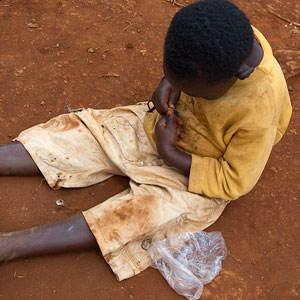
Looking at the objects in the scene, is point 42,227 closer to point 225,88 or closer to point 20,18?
point 225,88

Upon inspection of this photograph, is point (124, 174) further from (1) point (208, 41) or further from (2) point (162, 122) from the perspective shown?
(1) point (208, 41)

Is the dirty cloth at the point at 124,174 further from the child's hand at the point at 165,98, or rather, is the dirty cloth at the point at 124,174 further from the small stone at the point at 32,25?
the small stone at the point at 32,25

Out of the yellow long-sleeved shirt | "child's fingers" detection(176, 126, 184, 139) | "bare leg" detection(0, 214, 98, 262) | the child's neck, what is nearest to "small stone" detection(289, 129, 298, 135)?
the yellow long-sleeved shirt

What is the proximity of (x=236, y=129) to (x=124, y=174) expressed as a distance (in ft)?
2.10

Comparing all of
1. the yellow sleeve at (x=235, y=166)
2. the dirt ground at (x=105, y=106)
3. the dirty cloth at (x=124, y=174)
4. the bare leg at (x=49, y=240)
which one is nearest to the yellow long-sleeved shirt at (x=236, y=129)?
the yellow sleeve at (x=235, y=166)

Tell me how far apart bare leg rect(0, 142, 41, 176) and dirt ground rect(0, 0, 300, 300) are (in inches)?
3.2

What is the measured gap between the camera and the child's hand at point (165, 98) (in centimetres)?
196

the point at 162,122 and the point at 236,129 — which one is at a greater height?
the point at 236,129

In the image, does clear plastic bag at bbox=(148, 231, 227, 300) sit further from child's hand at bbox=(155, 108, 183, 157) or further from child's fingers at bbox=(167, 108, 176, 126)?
child's fingers at bbox=(167, 108, 176, 126)

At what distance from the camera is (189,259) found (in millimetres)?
2021

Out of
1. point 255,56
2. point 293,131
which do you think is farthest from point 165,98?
point 293,131

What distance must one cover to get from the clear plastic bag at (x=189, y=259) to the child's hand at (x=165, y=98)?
2.02 ft

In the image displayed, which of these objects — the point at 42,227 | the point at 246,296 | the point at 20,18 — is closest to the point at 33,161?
the point at 42,227

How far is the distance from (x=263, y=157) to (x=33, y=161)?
1.09m
